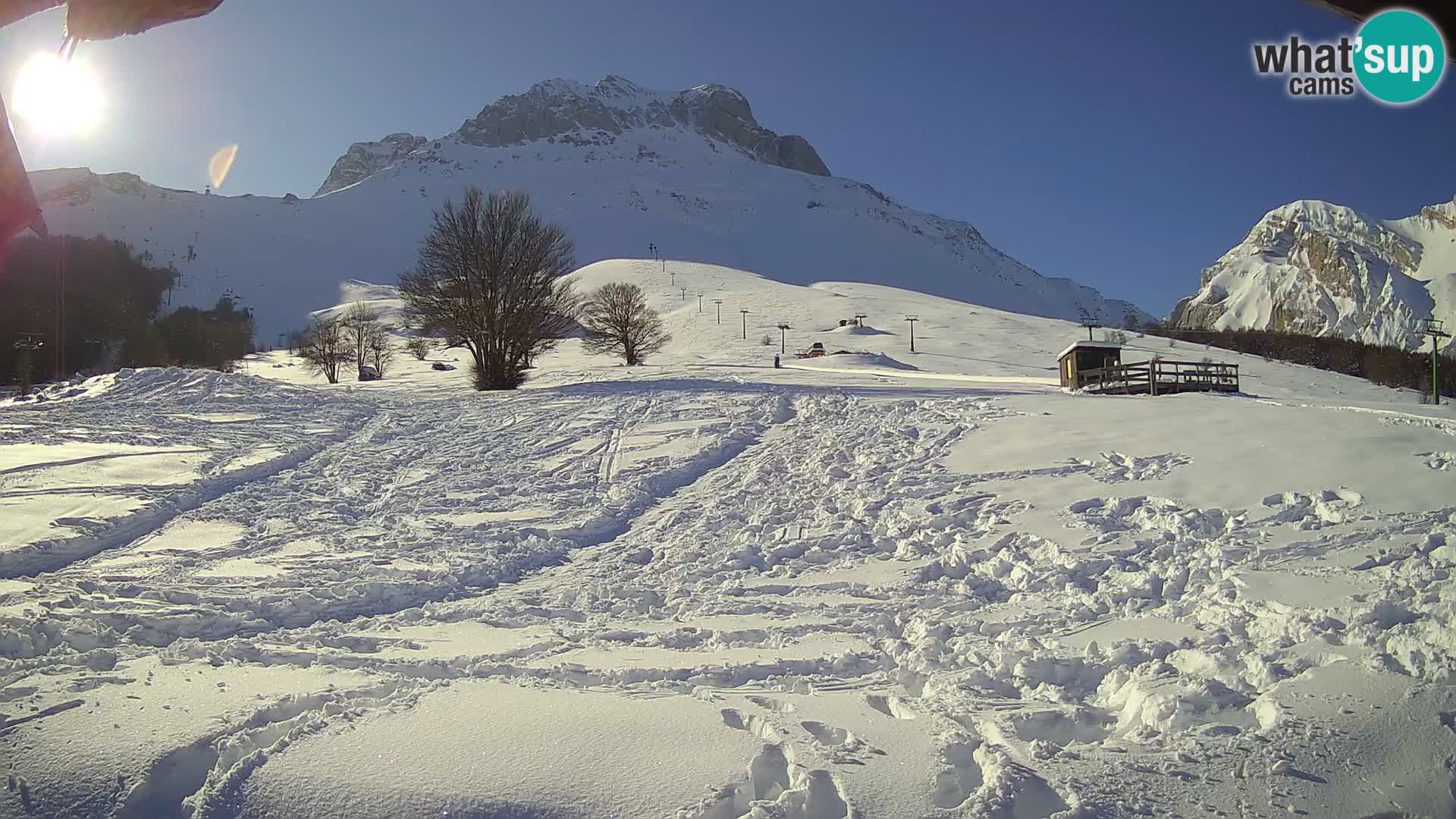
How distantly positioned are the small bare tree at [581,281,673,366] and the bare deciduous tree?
56.6ft

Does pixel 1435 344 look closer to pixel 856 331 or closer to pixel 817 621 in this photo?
pixel 856 331

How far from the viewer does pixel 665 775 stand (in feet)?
13.6

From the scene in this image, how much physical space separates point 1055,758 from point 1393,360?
10693 centimetres

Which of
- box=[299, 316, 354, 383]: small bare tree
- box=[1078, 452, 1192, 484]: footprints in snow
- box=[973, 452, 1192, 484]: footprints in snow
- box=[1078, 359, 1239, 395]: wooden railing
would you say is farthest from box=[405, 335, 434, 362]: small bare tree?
box=[1078, 452, 1192, 484]: footprints in snow

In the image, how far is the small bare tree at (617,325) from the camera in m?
47.8

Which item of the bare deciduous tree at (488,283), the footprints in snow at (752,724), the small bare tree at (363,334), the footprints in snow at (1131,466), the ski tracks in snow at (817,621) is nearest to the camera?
the ski tracks in snow at (817,621)

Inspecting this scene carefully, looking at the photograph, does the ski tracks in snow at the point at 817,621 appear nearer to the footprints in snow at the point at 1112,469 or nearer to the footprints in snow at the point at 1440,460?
the footprints in snow at the point at 1112,469

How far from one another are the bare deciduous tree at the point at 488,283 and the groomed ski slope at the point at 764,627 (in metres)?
14.7

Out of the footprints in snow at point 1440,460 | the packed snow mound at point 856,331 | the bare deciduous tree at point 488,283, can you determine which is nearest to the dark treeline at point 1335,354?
the packed snow mound at point 856,331

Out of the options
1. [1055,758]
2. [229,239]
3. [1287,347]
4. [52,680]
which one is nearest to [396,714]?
[52,680]

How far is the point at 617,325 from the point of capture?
1880 inches

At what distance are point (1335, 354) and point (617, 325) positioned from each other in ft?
284

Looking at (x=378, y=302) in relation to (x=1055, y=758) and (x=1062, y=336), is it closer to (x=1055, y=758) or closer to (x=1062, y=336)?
(x=1062, y=336)

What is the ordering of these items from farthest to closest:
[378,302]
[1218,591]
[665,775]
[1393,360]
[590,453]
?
[378,302] → [1393,360] → [590,453] → [1218,591] → [665,775]
